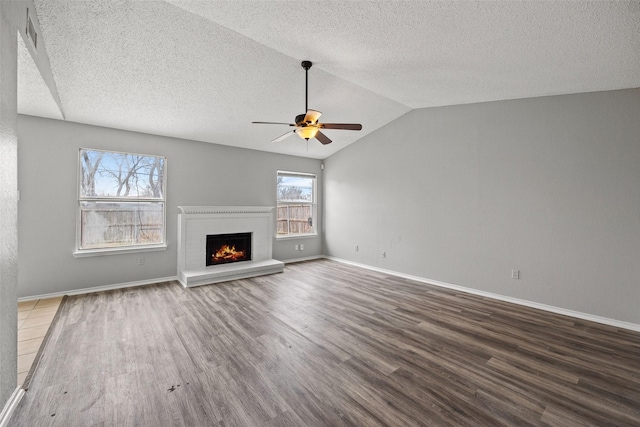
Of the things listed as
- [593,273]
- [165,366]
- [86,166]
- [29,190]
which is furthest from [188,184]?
[593,273]

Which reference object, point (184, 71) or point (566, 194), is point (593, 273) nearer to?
point (566, 194)

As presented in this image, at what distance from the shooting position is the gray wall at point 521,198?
308cm

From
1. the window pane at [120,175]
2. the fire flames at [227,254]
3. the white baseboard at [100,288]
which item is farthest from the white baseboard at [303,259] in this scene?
the window pane at [120,175]

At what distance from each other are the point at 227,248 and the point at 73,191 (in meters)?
2.49

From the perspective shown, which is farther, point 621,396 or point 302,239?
point 302,239

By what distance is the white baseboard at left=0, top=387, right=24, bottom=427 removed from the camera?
5.10 ft

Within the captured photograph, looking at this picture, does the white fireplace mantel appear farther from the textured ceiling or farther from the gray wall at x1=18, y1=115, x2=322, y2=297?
the textured ceiling

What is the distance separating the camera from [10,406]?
1662 millimetres

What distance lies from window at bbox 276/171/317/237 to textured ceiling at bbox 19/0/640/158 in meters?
2.35

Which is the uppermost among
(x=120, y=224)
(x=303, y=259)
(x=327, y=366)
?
(x=120, y=224)

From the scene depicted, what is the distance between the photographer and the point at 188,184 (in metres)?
4.94

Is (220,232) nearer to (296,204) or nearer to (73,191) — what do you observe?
(296,204)

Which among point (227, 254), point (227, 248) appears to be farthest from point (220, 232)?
point (227, 254)

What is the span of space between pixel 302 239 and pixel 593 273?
5.02 m
